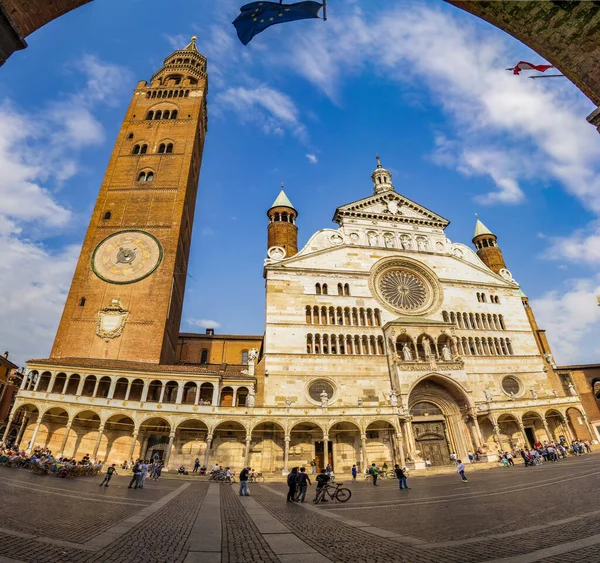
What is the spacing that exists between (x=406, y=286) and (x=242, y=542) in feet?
101

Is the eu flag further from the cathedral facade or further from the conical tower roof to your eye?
the conical tower roof

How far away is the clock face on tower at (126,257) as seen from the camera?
31.0 m

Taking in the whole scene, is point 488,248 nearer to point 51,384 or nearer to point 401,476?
point 401,476

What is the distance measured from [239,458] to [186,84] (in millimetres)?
45026

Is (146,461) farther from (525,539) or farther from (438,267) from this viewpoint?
(438,267)

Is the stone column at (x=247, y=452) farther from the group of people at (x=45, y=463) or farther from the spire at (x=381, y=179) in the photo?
the spire at (x=381, y=179)

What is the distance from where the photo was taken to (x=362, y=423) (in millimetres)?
25625

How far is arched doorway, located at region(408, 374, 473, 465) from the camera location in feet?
92.1

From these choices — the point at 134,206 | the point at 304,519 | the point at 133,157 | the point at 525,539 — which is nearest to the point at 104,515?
the point at 304,519

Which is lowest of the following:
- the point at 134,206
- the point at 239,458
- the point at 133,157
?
the point at 239,458

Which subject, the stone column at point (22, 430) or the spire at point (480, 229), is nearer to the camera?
the stone column at point (22, 430)

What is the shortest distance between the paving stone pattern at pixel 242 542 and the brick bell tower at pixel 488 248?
40867mm

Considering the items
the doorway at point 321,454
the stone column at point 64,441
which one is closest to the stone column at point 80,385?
the stone column at point 64,441

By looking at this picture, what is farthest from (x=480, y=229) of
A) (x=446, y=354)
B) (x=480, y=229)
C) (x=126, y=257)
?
(x=126, y=257)
